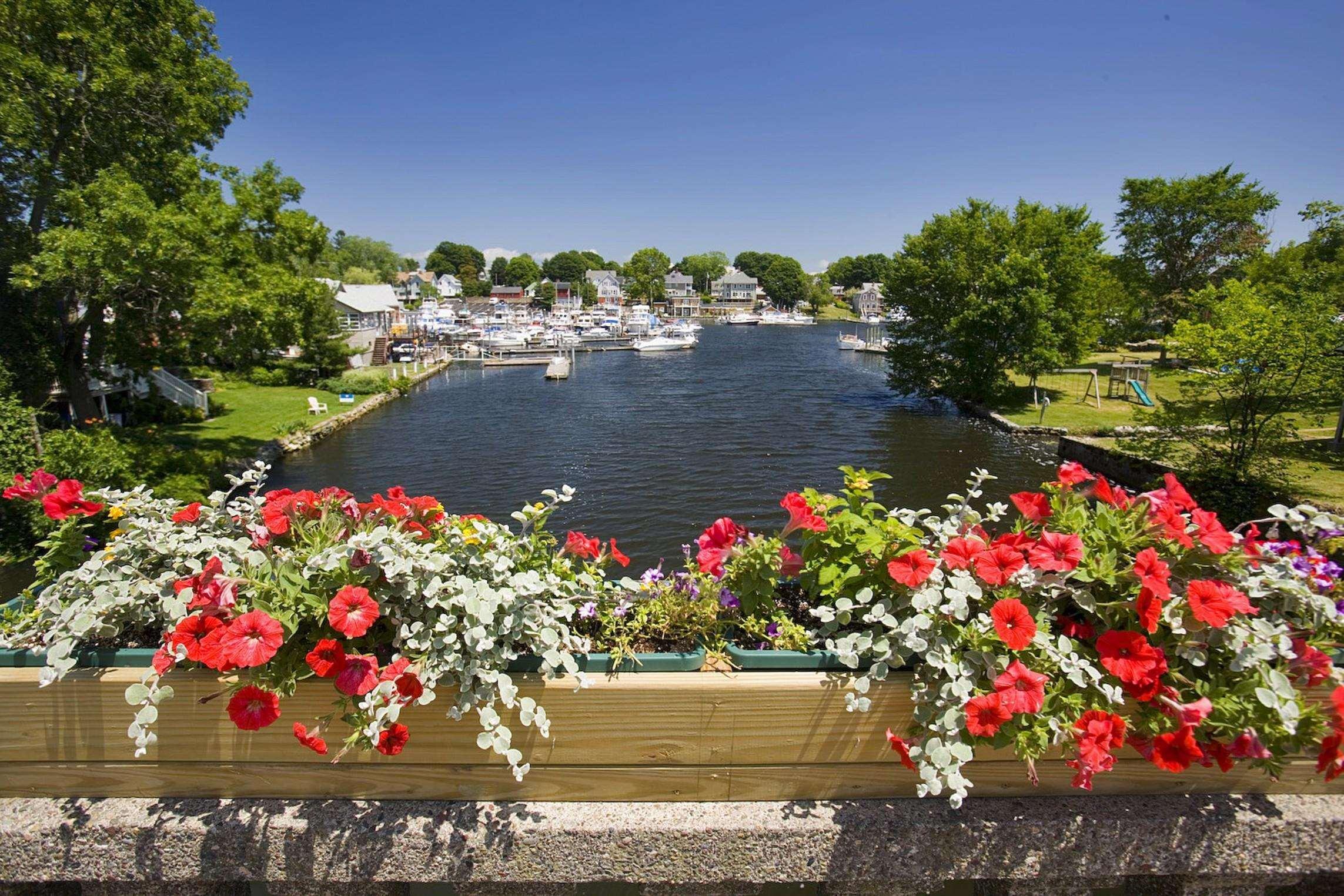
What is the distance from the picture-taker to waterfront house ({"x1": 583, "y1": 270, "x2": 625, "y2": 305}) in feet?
383

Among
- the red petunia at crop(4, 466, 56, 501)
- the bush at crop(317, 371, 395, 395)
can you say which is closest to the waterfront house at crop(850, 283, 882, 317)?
the bush at crop(317, 371, 395, 395)

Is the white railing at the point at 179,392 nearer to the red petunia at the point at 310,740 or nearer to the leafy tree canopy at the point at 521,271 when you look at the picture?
the red petunia at the point at 310,740

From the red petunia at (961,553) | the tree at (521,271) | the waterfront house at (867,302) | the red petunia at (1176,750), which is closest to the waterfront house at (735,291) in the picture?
the waterfront house at (867,302)

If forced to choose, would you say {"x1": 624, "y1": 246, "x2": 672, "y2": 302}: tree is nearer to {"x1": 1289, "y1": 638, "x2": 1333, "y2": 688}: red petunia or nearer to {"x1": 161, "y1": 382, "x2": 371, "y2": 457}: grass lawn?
{"x1": 161, "y1": 382, "x2": 371, "y2": 457}: grass lawn

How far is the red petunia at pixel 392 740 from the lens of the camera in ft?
4.73

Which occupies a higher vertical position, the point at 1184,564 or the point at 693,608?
the point at 1184,564

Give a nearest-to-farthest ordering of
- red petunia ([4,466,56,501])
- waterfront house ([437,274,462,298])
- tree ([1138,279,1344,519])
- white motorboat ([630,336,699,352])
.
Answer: red petunia ([4,466,56,501]) → tree ([1138,279,1344,519]) → white motorboat ([630,336,699,352]) → waterfront house ([437,274,462,298])

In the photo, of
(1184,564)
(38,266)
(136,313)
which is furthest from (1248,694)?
(136,313)

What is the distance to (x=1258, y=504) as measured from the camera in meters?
10.1

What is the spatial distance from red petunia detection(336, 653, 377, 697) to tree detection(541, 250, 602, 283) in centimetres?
13108

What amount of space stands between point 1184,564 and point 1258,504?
11.5m

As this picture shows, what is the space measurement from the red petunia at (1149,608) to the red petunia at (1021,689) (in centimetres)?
27

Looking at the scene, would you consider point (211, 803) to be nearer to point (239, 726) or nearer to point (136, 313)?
point (239, 726)

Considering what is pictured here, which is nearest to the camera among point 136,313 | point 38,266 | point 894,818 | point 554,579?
point 894,818
